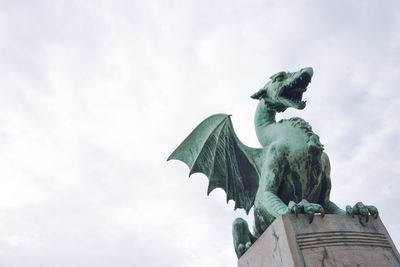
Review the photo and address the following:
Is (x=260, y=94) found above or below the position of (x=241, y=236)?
above

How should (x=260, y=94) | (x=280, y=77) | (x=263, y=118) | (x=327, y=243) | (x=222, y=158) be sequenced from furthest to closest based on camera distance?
(x=222, y=158), (x=260, y=94), (x=263, y=118), (x=280, y=77), (x=327, y=243)

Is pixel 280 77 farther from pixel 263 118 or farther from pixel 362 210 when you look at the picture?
pixel 362 210

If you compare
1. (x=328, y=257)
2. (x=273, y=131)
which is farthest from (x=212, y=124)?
(x=328, y=257)

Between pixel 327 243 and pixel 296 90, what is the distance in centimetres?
248

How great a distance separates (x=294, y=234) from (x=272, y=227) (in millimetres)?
345

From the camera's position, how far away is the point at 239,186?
606cm

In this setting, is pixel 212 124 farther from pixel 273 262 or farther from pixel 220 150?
pixel 273 262

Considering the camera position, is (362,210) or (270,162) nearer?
(362,210)

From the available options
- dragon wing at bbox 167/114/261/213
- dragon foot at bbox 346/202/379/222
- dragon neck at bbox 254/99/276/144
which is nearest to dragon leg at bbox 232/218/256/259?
dragon wing at bbox 167/114/261/213

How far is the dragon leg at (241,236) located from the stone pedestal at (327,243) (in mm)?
898

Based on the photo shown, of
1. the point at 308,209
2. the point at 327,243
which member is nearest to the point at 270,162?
the point at 308,209

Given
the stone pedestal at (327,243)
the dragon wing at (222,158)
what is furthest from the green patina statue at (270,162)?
the stone pedestal at (327,243)

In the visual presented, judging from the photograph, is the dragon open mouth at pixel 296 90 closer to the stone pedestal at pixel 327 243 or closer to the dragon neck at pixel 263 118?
the dragon neck at pixel 263 118

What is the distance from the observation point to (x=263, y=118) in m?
5.52
